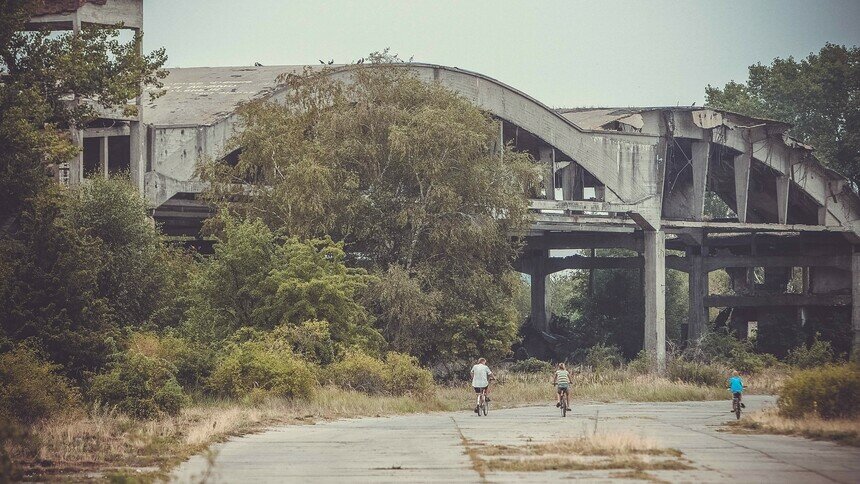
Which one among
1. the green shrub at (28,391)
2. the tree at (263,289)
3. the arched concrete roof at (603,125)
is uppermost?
the arched concrete roof at (603,125)

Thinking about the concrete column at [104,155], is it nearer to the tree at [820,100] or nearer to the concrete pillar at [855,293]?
the concrete pillar at [855,293]

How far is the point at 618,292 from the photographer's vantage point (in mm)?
70000

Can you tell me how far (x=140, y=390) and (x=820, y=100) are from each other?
7313cm

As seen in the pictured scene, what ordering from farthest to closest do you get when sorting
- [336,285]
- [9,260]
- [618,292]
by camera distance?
[618,292]
[336,285]
[9,260]

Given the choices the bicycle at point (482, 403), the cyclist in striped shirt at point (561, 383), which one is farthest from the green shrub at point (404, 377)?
the cyclist in striped shirt at point (561, 383)

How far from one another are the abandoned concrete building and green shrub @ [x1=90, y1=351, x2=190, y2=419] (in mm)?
12400

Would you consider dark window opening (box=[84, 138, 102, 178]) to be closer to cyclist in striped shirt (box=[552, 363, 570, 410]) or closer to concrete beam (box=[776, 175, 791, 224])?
cyclist in striped shirt (box=[552, 363, 570, 410])

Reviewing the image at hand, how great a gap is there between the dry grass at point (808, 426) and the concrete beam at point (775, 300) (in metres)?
33.3

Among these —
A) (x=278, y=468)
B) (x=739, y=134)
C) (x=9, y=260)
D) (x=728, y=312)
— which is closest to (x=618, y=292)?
(x=728, y=312)

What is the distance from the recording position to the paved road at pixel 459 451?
17.6 metres

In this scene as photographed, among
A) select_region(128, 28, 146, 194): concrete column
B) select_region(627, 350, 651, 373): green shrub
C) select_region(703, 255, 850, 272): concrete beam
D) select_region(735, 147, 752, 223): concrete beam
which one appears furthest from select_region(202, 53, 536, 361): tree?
select_region(703, 255, 850, 272): concrete beam

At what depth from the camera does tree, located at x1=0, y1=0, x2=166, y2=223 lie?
100 feet

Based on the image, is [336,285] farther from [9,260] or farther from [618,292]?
[618,292]

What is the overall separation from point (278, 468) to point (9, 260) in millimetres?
15540
